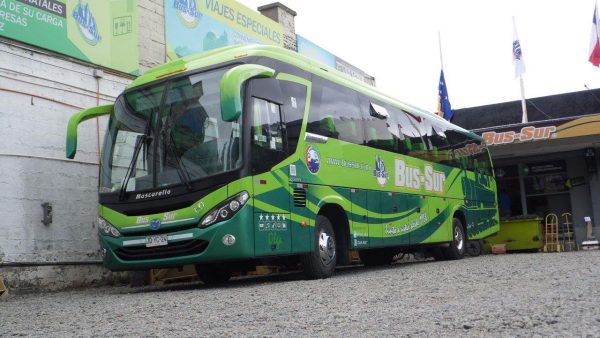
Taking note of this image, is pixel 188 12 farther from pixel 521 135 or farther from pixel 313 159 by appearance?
pixel 521 135

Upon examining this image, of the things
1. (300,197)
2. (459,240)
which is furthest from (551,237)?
(300,197)

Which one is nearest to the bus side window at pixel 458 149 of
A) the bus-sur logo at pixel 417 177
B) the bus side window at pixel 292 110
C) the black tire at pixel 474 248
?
the bus-sur logo at pixel 417 177

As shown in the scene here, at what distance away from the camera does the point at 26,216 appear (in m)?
10.4

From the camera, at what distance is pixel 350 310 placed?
227 inches

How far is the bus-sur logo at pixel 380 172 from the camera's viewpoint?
11.5 metres

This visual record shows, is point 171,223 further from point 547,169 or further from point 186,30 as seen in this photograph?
point 547,169

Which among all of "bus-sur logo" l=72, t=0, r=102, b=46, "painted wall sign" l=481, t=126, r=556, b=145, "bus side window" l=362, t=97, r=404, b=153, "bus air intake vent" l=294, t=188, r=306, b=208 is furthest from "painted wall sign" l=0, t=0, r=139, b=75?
"painted wall sign" l=481, t=126, r=556, b=145

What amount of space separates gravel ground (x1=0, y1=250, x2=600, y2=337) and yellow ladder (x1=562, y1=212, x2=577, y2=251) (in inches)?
568

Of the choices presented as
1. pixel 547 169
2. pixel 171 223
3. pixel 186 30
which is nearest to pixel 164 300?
pixel 171 223

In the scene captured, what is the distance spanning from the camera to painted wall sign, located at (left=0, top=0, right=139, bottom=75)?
1052 centimetres

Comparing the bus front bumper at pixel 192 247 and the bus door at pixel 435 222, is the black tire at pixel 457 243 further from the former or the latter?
the bus front bumper at pixel 192 247

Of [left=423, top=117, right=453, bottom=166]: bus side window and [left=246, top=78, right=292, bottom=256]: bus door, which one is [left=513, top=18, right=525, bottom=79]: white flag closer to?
[left=423, top=117, right=453, bottom=166]: bus side window

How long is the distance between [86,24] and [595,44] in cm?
2076

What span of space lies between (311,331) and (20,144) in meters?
7.57
